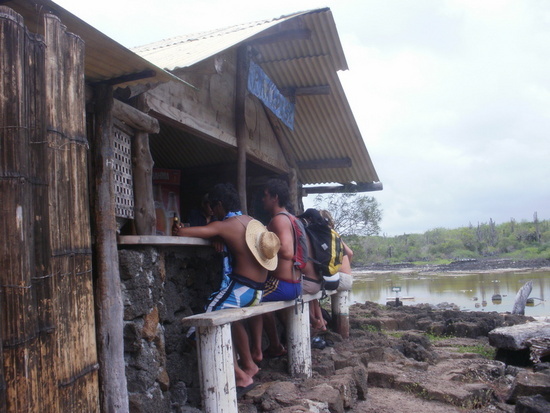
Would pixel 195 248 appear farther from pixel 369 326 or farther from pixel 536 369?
pixel 369 326

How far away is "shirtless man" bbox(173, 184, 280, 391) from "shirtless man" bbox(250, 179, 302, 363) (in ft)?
1.06

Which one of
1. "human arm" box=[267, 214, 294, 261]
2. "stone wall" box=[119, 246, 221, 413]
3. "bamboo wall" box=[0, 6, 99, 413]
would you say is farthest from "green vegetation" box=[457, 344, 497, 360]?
"bamboo wall" box=[0, 6, 99, 413]

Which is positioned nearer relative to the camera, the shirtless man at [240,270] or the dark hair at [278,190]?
the shirtless man at [240,270]

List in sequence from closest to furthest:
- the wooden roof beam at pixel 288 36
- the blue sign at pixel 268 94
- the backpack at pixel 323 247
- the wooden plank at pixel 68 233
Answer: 1. the wooden plank at pixel 68 233
2. the backpack at pixel 323 247
3. the blue sign at pixel 268 94
4. the wooden roof beam at pixel 288 36

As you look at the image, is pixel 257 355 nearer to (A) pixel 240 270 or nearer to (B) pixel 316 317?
(A) pixel 240 270

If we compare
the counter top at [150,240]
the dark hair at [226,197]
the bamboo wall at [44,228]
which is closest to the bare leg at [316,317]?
the dark hair at [226,197]

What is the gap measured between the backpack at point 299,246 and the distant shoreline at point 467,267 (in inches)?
1342

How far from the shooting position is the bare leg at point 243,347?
4715 mm

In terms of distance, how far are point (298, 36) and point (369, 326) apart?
586cm

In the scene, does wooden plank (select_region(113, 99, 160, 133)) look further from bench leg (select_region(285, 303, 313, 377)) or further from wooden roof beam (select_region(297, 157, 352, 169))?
wooden roof beam (select_region(297, 157, 352, 169))

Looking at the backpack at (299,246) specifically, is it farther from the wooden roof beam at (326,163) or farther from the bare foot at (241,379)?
the wooden roof beam at (326,163)

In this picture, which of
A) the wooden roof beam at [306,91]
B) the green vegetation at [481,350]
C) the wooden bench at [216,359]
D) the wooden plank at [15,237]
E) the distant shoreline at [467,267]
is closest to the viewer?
the wooden plank at [15,237]

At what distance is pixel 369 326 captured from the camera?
392 inches

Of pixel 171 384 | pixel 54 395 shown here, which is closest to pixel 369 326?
pixel 171 384
